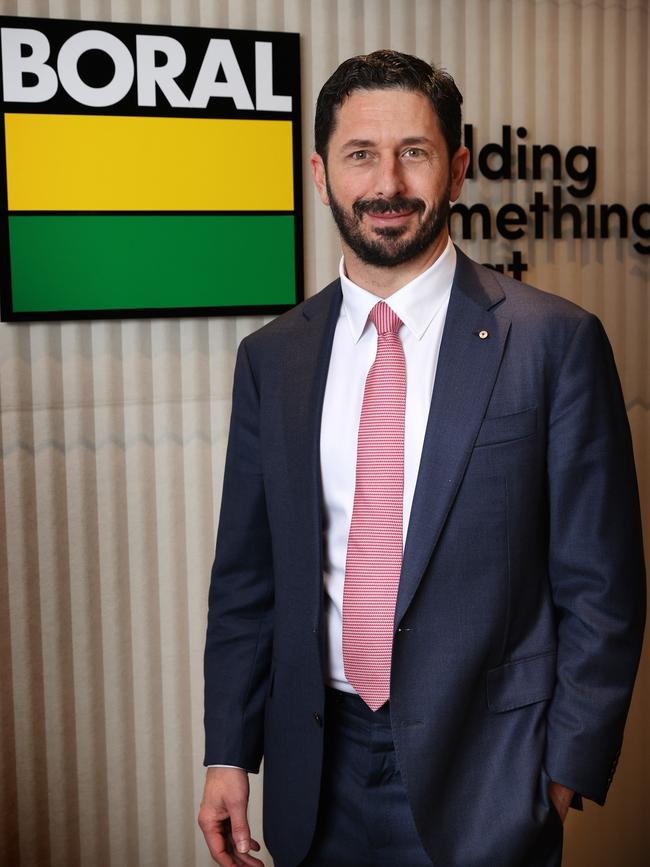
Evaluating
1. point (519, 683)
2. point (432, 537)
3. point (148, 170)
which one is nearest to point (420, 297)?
point (432, 537)

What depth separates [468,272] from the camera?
1.61 m

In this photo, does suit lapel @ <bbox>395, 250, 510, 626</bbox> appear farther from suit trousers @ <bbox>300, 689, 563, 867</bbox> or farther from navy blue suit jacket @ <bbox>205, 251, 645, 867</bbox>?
suit trousers @ <bbox>300, 689, 563, 867</bbox>

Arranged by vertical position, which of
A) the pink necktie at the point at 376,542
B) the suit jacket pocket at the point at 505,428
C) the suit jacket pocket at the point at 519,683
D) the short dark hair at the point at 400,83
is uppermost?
the short dark hair at the point at 400,83

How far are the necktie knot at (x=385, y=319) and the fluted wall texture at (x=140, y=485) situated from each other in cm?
101

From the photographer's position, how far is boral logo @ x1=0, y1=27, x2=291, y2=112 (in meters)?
→ 2.29

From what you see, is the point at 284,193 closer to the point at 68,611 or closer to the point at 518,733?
the point at 68,611

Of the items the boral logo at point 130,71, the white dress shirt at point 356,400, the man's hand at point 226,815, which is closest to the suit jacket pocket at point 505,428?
the white dress shirt at point 356,400

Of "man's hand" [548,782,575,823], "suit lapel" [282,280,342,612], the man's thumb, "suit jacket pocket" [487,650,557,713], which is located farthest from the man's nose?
the man's thumb

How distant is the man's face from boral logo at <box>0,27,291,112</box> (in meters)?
0.96

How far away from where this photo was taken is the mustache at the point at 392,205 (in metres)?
1.53

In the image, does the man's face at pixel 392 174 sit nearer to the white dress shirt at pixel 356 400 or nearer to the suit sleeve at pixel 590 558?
the white dress shirt at pixel 356 400

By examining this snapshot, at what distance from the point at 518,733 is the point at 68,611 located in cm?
139

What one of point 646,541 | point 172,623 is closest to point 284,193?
point 172,623

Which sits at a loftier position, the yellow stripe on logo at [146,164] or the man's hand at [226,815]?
the yellow stripe on logo at [146,164]
